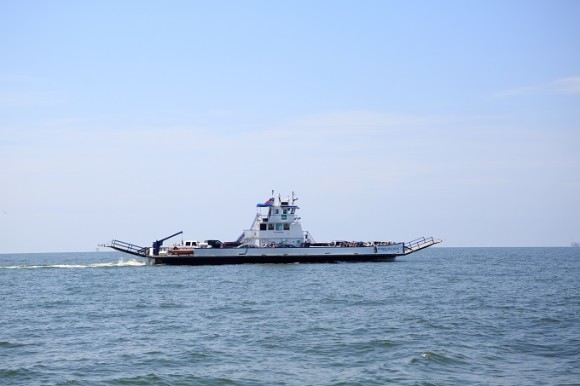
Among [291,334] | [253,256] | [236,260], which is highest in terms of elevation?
[253,256]

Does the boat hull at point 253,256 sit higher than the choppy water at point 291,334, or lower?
higher

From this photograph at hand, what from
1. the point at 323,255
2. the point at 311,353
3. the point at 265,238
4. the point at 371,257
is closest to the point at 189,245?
the point at 265,238

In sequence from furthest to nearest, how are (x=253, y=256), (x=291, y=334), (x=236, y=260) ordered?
(x=236, y=260), (x=253, y=256), (x=291, y=334)

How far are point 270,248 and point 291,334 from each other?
47271 mm

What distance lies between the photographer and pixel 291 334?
95.5 feet

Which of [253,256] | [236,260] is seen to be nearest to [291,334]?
[253,256]

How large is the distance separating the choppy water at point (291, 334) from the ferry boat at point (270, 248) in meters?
22.4

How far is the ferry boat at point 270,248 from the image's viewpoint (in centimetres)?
7625

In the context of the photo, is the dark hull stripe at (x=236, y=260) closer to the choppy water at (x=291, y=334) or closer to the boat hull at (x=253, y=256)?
the boat hull at (x=253, y=256)

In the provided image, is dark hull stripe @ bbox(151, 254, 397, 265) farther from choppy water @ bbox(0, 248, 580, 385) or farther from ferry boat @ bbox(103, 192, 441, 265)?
choppy water @ bbox(0, 248, 580, 385)

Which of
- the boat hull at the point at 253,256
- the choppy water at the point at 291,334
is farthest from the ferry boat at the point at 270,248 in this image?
the choppy water at the point at 291,334

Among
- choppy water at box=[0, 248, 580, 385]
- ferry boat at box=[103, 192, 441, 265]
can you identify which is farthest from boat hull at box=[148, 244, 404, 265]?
choppy water at box=[0, 248, 580, 385]

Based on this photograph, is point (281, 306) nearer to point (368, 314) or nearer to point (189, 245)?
point (368, 314)

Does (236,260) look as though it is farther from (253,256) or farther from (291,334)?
(291,334)
